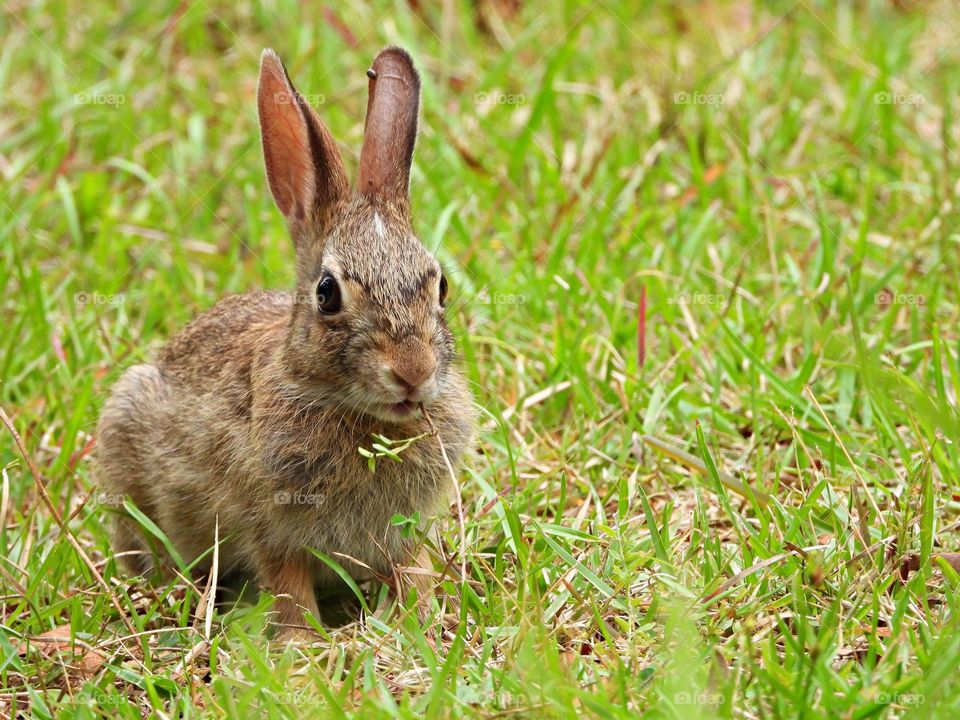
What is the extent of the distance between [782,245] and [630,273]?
2.97 ft

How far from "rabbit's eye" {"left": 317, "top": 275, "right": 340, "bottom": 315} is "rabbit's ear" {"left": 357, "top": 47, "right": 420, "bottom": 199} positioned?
1.75 ft

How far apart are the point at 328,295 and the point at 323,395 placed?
36 centimetres

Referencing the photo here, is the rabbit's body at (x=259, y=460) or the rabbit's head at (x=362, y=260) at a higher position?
the rabbit's head at (x=362, y=260)

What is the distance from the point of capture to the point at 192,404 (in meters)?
5.21

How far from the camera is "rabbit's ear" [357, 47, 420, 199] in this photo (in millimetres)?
4945

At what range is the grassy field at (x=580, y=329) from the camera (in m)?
4.06

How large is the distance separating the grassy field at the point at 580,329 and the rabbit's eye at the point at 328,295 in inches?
36.9

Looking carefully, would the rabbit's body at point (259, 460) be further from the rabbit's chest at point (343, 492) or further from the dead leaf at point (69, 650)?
the dead leaf at point (69, 650)

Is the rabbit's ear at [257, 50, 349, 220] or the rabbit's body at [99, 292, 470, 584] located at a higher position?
the rabbit's ear at [257, 50, 349, 220]

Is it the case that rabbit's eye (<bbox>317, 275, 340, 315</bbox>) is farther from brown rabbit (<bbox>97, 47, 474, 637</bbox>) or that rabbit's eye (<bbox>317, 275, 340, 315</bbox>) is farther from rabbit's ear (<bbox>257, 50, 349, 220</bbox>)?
rabbit's ear (<bbox>257, 50, 349, 220</bbox>)

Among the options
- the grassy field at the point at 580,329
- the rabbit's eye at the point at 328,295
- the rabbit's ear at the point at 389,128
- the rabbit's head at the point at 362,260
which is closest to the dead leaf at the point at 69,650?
the grassy field at the point at 580,329

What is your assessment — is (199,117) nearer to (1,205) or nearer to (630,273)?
(1,205)

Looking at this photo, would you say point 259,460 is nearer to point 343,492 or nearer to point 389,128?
point 343,492

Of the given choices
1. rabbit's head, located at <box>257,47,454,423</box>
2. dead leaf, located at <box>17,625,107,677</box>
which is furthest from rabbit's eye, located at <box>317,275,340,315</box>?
dead leaf, located at <box>17,625,107,677</box>
